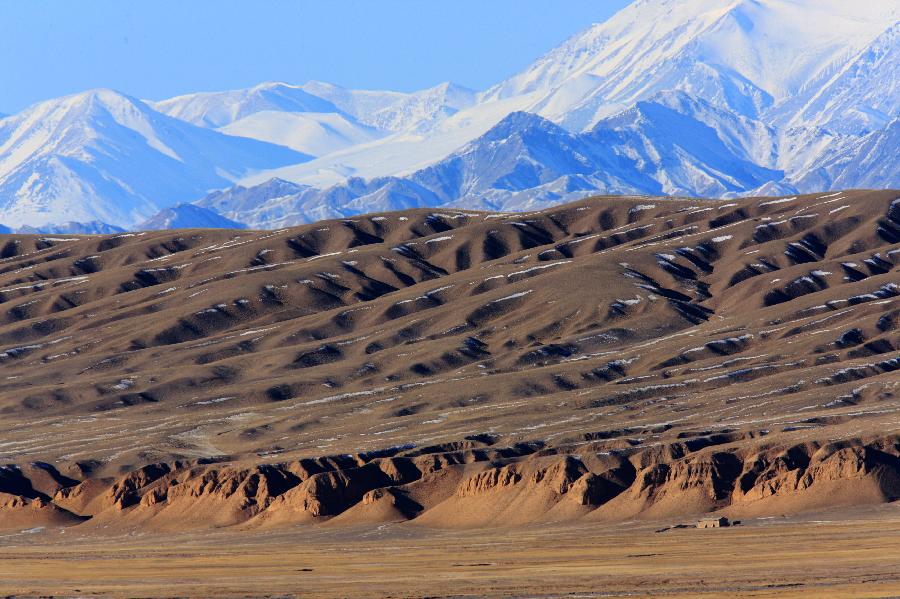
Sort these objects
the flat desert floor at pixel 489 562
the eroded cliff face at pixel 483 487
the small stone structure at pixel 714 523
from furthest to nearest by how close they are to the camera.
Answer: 1. the eroded cliff face at pixel 483 487
2. the small stone structure at pixel 714 523
3. the flat desert floor at pixel 489 562

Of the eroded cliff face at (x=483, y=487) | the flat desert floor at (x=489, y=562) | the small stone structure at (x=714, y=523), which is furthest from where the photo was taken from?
the eroded cliff face at (x=483, y=487)

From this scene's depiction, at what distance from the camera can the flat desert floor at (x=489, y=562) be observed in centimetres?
9538

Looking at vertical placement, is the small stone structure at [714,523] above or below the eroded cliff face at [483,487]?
below

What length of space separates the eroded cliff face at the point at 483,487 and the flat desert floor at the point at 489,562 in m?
5.56

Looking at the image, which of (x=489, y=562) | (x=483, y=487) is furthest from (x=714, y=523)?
(x=483, y=487)

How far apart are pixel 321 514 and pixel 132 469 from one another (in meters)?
30.8

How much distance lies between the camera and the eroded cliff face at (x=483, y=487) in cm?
14688

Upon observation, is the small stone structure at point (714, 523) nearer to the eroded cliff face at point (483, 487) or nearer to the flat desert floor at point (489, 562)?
the flat desert floor at point (489, 562)

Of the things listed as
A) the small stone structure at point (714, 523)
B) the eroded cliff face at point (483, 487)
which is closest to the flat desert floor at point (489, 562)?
the small stone structure at point (714, 523)

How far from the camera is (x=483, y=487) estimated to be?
516ft

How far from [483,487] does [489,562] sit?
1700 inches

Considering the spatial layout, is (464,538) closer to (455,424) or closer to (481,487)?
(481,487)

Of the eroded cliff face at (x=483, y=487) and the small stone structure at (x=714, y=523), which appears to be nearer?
the small stone structure at (x=714, y=523)

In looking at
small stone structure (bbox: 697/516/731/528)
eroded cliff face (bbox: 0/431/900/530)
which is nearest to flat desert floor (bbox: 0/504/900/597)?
small stone structure (bbox: 697/516/731/528)
